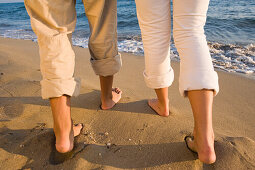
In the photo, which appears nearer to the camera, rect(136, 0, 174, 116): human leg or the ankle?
rect(136, 0, 174, 116): human leg

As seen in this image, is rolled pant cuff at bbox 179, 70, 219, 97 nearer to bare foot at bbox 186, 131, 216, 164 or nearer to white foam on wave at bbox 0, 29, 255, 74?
bare foot at bbox 186, 131, 216, 164

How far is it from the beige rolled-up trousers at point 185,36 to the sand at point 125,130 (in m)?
0.37

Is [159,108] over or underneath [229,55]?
over

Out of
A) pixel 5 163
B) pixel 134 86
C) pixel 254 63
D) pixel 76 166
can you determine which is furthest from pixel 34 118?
pixel 254 63

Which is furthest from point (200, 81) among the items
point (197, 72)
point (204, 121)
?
point (204, 121)

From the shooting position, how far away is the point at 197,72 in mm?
980

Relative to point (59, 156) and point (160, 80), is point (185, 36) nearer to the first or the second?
point (160, 80)

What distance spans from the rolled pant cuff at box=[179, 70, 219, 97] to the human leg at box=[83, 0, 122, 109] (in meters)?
0.61

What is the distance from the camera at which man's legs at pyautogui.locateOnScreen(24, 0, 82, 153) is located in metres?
1.04

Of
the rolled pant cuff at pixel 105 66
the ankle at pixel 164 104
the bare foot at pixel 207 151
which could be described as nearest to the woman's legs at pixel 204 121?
the bare foot at pixel 207 151

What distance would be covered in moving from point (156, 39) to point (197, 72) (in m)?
0.30

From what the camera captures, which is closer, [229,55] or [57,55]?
[57,55]

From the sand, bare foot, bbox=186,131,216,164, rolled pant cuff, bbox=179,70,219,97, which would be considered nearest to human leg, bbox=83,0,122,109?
the sand

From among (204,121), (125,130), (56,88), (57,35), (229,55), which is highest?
(57,35)
